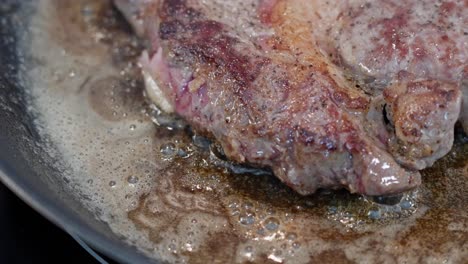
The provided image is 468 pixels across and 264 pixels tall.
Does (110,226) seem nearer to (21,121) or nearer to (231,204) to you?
(231,204)

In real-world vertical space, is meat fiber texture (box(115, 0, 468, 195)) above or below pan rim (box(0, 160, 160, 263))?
above

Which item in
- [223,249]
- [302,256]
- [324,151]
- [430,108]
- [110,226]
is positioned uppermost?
[430,108]

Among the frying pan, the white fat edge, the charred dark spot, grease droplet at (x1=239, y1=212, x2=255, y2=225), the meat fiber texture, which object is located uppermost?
the meat fiber texture

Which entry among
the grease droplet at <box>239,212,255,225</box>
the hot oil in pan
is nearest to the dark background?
the hot oil in pan

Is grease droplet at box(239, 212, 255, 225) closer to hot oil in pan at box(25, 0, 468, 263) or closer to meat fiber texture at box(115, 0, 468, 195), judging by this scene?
hot oil in pan at box(25, 0, 468, 263)

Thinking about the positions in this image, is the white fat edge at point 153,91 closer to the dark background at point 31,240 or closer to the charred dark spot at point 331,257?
the dark background at point 31,240

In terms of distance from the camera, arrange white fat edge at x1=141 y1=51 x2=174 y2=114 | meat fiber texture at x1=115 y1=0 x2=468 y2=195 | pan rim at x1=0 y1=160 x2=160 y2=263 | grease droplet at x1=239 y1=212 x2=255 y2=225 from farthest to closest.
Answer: white fat edge at x1=141 y1=51 x2=174 y2=114 < grease droplet at x1=239 y1=212 x2=255 y2=225 < meat fiber texture at x1=115 y1=0 x2=468 y2=195 < pan rim at x1=0 y1=160 x2=160 y2=263

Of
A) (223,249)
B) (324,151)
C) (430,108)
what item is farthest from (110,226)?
(430,108)
